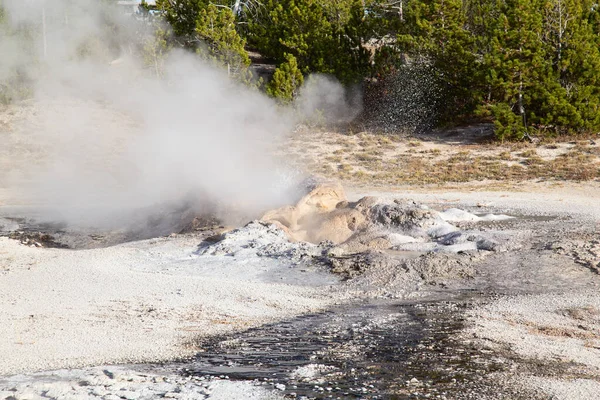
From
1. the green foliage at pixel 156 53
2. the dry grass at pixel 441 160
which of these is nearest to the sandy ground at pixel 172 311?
the dry grass at pixel 441 160

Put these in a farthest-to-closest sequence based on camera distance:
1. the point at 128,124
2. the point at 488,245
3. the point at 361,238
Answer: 1. the point at 128,124
2. the point at 361,238
3. the point at 488,245

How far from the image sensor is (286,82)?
19.6 metres

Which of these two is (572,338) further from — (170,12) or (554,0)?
(170,12)

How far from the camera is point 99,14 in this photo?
17.3 meters

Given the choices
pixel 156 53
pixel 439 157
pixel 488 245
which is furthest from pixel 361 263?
pixel 156 53

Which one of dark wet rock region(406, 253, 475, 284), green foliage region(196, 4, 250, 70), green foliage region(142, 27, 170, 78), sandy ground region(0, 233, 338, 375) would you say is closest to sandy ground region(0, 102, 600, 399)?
sandy ground region(0, 233, 338, 375)

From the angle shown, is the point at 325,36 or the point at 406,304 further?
the point at 325,36

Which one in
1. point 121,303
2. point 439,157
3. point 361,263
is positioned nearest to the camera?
point 121,303

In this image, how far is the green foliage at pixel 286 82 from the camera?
1952 cm

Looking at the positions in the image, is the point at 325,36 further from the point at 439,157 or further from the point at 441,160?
the point at 441,160

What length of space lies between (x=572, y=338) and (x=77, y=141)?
16207 millimetres

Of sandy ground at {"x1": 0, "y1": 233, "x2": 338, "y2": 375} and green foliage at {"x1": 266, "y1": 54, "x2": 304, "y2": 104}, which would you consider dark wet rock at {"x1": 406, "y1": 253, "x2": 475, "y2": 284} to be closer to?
sandy ground at {"x1": 0, "y1": 233, "x2": 338, "y2": 375}

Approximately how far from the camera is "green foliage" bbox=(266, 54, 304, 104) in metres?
19.5

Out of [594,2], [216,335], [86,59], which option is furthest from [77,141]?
[216,335]
